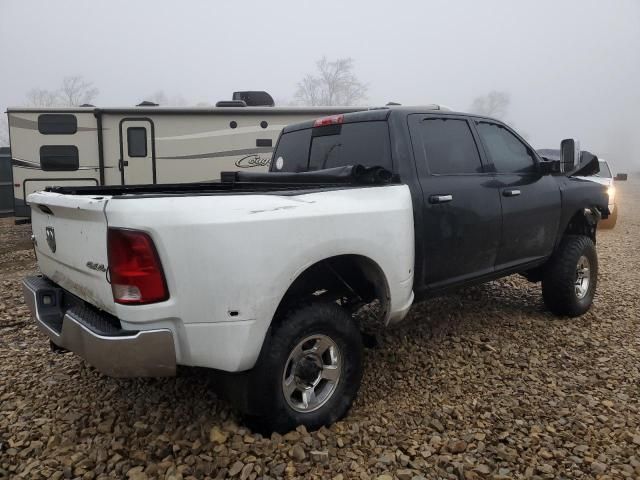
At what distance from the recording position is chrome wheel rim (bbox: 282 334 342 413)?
2.64 metres

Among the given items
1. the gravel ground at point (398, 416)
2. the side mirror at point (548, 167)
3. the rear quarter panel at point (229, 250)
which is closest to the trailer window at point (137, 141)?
the gravel ground at point (398, 416)

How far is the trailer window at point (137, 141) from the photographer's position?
9375 millimetres

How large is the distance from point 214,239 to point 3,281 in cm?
537

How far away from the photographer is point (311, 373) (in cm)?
267

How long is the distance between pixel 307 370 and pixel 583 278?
11.1 feet

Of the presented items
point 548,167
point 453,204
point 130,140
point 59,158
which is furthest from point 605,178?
point 59,158

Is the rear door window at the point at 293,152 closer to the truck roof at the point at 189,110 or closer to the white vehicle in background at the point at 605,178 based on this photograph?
the truck roof at the point at 189,110

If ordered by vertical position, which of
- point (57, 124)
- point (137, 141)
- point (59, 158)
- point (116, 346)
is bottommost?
point (116, 346)

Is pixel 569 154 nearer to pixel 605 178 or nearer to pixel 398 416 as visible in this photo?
pixel 398 416

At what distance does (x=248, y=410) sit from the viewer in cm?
246

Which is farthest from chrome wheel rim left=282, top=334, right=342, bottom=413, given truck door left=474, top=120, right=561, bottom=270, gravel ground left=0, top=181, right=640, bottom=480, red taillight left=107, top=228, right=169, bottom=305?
truck door left=474, top=120, right=561, bottom=270

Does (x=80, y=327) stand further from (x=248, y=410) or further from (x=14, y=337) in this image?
(x=14, y=337)

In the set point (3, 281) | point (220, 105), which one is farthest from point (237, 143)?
point (3, 281)

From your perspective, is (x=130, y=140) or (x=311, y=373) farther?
(x=130, y=140)
